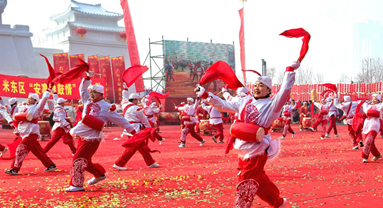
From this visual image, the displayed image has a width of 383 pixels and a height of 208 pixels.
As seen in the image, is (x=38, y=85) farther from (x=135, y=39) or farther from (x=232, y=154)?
(x=232, y=154)

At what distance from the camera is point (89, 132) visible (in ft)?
19.2

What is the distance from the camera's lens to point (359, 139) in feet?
38.9

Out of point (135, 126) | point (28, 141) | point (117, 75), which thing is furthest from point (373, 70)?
point (28, 141)

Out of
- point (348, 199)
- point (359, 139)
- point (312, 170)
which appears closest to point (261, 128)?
point (348, 199)

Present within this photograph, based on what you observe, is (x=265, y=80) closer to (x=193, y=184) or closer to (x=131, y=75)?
(x=193, y=184)

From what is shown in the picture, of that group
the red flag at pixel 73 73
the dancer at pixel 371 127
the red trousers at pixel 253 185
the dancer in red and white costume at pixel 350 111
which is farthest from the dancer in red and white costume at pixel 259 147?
the dancer in red and white costume at pixel 350 111

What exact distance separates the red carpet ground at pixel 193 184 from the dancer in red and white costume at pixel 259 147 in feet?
3.68

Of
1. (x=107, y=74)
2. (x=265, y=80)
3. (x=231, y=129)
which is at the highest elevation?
(x=107, y=74)

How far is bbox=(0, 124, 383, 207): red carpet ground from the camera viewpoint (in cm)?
508

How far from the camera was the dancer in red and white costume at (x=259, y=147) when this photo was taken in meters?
3.83

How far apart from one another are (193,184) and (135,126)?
2.94 metres

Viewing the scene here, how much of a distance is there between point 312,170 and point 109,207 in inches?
182

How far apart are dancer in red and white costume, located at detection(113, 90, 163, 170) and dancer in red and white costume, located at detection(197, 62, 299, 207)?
4.06 meters

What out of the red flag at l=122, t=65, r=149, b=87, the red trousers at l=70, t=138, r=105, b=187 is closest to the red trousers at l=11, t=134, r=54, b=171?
the red trousers at l=70, t=138, r=105, b=187
